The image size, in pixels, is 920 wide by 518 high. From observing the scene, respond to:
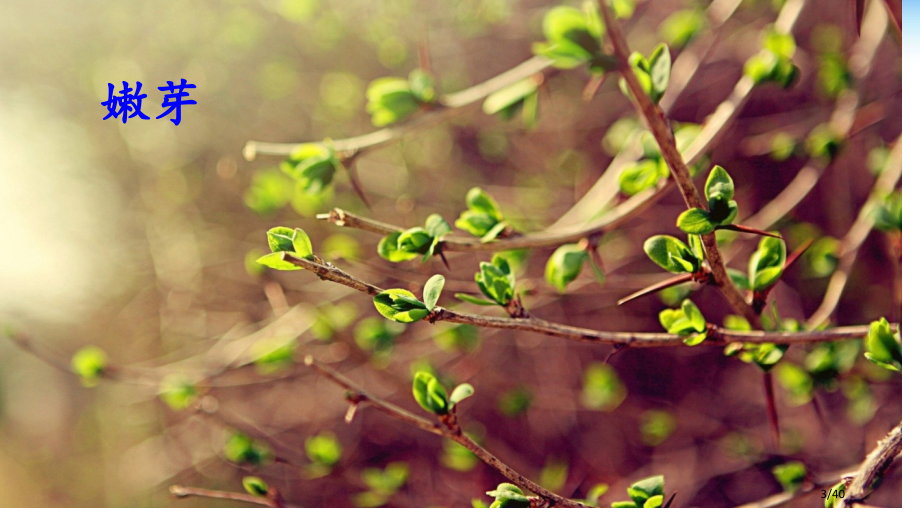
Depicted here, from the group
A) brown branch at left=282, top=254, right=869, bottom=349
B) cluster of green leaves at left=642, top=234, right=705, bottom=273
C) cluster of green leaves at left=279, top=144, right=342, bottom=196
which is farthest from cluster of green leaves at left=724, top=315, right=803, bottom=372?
cluster of green leaves at left=279, top=144, right=342, bottom=196

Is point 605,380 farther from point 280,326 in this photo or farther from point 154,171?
point 154,171

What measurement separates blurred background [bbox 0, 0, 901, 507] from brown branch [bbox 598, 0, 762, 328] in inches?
21.7

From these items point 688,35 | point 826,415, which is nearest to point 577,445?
point 826,415

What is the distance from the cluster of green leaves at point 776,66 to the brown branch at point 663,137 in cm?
34

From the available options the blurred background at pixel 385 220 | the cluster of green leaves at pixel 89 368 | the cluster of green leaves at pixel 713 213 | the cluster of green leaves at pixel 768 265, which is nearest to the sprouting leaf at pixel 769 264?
the cluster of green leaves at pixel 768 265

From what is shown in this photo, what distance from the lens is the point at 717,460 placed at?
1169 mm

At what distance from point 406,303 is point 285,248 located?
0.10m

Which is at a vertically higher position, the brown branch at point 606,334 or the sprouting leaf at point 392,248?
the sprouting leaf at point 392,248

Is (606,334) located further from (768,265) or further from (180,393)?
(180,393)

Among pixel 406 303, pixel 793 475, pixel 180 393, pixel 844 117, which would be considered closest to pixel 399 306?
pixel 406 303

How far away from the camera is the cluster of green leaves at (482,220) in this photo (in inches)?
18.9

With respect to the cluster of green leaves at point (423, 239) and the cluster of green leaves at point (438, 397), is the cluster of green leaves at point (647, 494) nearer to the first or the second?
the cluster of green leaves at point (438, 397)

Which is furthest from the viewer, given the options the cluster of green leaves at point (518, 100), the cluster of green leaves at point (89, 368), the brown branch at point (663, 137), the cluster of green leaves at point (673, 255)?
the cluster of green leaves at point (89, 368)

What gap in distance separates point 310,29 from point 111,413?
150 cm
